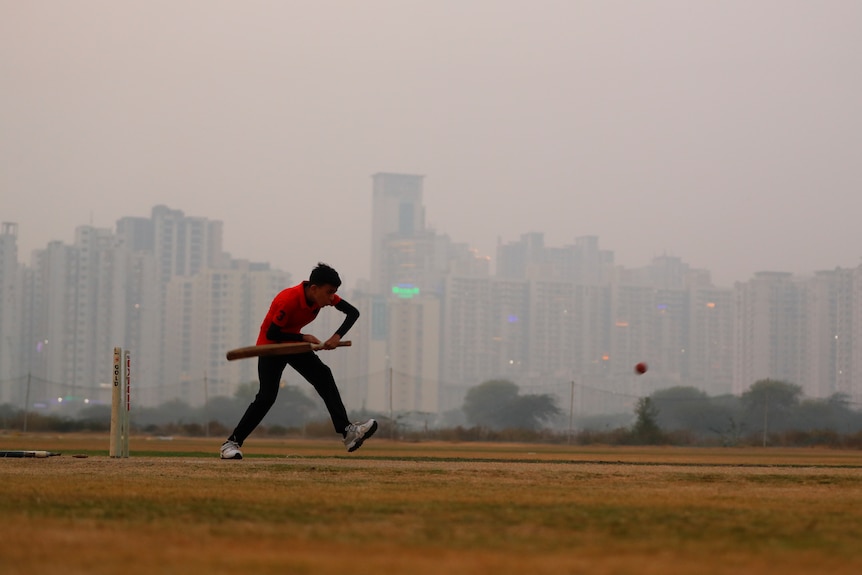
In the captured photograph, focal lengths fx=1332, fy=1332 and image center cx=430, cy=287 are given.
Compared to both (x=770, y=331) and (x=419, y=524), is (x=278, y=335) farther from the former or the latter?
(x=770, y=331)

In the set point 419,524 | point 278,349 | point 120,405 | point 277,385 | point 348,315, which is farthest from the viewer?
point 120,405

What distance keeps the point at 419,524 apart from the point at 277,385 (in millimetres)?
6526

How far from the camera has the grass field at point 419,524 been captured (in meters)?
4.88

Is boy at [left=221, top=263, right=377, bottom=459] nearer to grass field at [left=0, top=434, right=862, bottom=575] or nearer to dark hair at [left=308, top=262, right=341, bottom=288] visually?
dark hair at [left=308, top=262, right=341, bottom=288]

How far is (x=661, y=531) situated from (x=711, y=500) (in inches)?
78.5

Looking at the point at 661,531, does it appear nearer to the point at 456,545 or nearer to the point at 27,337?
the point at 456,545

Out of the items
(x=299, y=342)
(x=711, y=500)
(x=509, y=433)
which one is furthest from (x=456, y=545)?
(x=509, y=433)

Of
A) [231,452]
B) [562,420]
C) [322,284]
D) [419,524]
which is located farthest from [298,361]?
[562,420]

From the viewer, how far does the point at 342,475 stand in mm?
10227

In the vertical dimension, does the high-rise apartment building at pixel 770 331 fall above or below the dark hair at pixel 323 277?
above

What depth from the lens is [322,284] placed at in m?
12.5

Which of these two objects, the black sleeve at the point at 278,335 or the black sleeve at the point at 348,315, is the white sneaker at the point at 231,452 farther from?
the black sleeve at the point at 348,315

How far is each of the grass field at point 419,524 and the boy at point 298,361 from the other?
2308 mm

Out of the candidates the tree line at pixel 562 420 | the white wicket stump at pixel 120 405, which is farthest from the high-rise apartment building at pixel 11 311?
the white wicket stump at pixel 120 405
